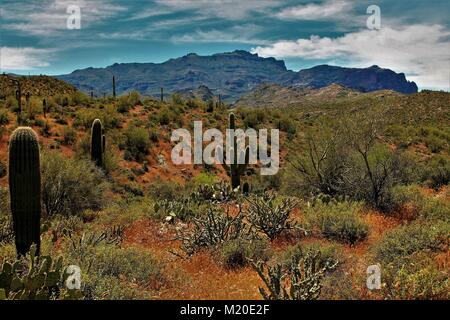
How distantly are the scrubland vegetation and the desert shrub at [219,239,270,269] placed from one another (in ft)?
0.09

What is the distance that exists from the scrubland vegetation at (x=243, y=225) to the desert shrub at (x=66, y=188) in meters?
0.05

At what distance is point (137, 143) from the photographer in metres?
28.5

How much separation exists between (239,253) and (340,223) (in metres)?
2.81

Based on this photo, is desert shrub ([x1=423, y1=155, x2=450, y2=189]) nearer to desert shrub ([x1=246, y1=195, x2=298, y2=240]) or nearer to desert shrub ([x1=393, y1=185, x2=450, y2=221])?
desert shrub ([x1=393, y1=185, x2=450, y2=221])

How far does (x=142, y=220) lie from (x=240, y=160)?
22.1ft

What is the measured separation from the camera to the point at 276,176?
956 inches

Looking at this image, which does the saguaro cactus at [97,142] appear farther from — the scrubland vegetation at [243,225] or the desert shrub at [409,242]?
the desert shrub at [409,242]

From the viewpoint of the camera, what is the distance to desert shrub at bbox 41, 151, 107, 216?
13.7 metres

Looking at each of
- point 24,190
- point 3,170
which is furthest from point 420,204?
point 3,170

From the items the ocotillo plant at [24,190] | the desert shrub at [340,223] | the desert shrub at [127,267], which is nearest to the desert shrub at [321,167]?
the desert shrub at [340,223]

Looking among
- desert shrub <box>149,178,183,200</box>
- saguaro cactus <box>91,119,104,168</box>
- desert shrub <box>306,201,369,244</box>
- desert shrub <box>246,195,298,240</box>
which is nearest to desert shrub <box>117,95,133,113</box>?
saguaro cactus <box>91,119,104,168</box>

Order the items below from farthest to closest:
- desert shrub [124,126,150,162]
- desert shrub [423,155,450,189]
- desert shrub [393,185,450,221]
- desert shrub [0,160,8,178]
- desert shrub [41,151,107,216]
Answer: desert shrub [124,126,150,162] → desert shrub [0,160,8,178] → desert shrub [423,155,450,189] → desert shrub [41,151,107,216] → desert shrub [393,185,450,221]

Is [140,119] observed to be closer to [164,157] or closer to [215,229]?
[164,157]
